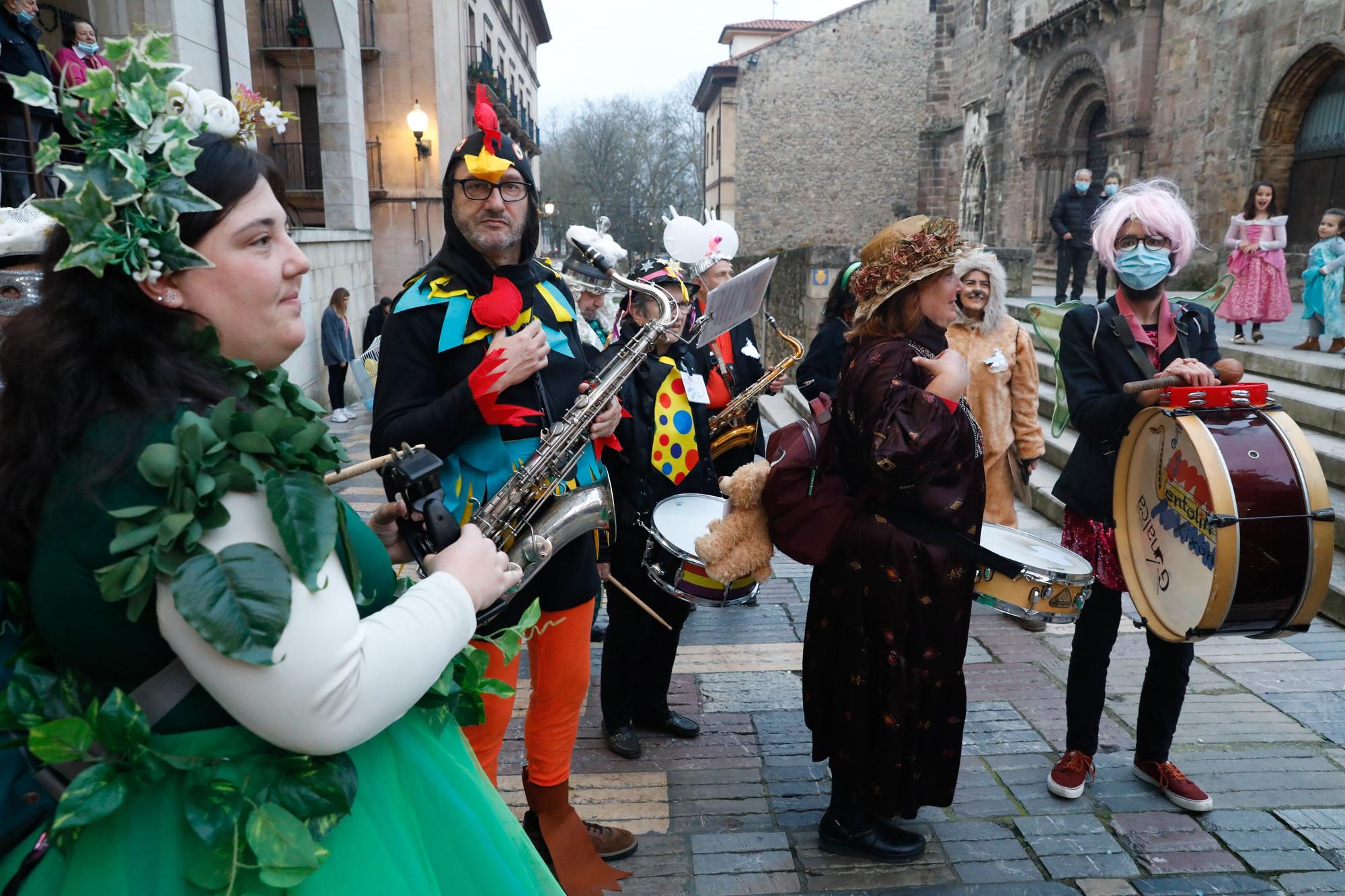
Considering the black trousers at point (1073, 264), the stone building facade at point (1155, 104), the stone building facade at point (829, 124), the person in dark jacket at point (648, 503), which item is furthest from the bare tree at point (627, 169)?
the person in dark jacket at point (648, 503)

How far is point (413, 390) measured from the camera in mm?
2504

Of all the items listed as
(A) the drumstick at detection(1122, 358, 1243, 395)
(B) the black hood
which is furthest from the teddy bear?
(A) the drumstick at detection(1122, 358, 1243, 395)

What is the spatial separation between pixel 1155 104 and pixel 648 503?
16554 millimetres

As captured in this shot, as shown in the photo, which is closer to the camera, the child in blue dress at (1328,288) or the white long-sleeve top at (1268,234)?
the child in blue dress at (1328,288)

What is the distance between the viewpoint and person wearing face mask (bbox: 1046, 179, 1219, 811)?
10.6 feet

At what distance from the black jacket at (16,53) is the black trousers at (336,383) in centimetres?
561

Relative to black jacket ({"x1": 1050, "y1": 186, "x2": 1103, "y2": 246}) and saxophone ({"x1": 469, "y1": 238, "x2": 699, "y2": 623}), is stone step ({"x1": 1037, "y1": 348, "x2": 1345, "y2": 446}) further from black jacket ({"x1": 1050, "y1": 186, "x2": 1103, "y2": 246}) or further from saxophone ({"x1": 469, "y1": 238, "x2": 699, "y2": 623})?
black jacket ({"x1": 1050, "y1": 186, "x2": 1103, "y2": 246})

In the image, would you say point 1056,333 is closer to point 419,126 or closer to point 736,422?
point 736,422

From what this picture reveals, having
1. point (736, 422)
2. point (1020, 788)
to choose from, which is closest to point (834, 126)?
point (736, 422)

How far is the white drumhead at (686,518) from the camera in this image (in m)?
3.22

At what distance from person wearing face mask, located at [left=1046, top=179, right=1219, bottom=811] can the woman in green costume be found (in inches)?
105

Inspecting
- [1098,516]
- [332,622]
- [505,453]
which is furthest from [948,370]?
[332,622]

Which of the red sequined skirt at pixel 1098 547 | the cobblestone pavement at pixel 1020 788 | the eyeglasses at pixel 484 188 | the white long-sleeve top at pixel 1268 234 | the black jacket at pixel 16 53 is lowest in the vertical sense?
the cobblestone pavement at pixel 1020 788

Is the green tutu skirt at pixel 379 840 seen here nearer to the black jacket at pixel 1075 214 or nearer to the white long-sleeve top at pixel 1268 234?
the white long-sleeve top at pixel 1268 234
